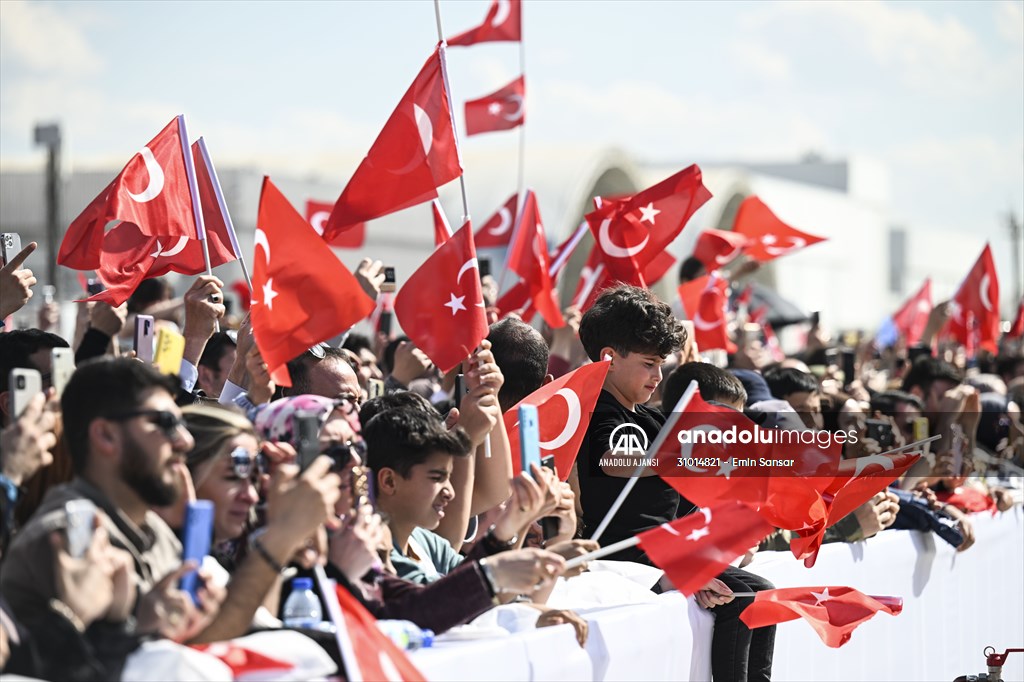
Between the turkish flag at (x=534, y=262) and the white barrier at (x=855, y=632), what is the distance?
323 centimetres

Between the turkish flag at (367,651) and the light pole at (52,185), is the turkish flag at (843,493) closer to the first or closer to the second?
the turkish flag at (367,651)

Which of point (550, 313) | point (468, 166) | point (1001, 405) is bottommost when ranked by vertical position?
point (1001, 405)

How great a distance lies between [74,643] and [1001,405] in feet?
35.1

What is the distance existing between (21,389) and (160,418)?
54cm

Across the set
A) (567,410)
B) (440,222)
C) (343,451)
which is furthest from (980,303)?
(343,451)

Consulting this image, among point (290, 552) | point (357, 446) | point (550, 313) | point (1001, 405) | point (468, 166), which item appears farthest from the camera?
point (468, 166)

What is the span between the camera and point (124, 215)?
6.80 metres

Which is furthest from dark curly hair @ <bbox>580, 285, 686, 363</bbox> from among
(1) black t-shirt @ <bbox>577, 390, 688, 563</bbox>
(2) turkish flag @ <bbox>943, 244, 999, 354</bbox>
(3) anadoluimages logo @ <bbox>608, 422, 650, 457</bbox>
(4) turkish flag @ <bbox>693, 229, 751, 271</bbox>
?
(2) turkish flag @ <bbox>943, 244, 999, 354</bbox>

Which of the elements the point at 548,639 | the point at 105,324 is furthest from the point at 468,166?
the point at 548,639

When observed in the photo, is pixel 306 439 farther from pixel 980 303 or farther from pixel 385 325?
pixel 980 303

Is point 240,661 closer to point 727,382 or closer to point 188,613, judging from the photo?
point 188,613

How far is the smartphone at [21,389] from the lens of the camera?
3885 millimetres

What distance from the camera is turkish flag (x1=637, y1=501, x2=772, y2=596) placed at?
4.88 m

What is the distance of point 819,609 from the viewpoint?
5.81 metres
